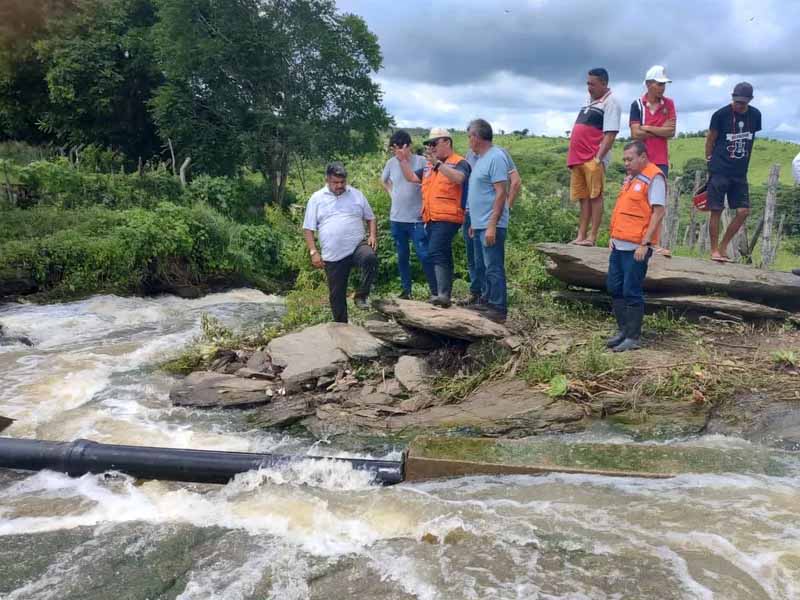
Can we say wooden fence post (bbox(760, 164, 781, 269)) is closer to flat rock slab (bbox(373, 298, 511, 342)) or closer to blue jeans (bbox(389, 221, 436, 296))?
blue jeans (bbox(389, 221, 436, 296))

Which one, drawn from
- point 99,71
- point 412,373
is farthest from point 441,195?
point 99,71

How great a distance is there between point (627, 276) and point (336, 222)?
2.97 meters

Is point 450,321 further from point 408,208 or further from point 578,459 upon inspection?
point 578,459

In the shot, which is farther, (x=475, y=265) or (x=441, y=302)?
(x=475, y=265)

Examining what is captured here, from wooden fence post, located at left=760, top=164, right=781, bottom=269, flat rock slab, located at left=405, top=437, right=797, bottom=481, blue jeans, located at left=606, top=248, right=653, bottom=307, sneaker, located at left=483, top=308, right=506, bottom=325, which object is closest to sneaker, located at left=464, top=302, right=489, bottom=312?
sneaker, located at left=483, top=308, right=506, bottom=325

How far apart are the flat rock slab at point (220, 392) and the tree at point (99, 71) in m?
17.1

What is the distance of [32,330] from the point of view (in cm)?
1010

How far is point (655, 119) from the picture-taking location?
6883mm

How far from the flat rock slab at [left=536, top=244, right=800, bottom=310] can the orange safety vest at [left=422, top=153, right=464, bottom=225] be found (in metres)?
1.46

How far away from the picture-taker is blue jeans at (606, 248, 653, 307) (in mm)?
6129

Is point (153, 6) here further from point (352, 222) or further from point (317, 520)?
point (317, 520)

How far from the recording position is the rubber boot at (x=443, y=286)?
688 cm

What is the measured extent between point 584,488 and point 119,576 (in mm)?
2888

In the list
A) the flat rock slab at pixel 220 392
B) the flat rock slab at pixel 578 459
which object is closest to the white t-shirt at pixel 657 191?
the flat rock slab at pixel 578 459
